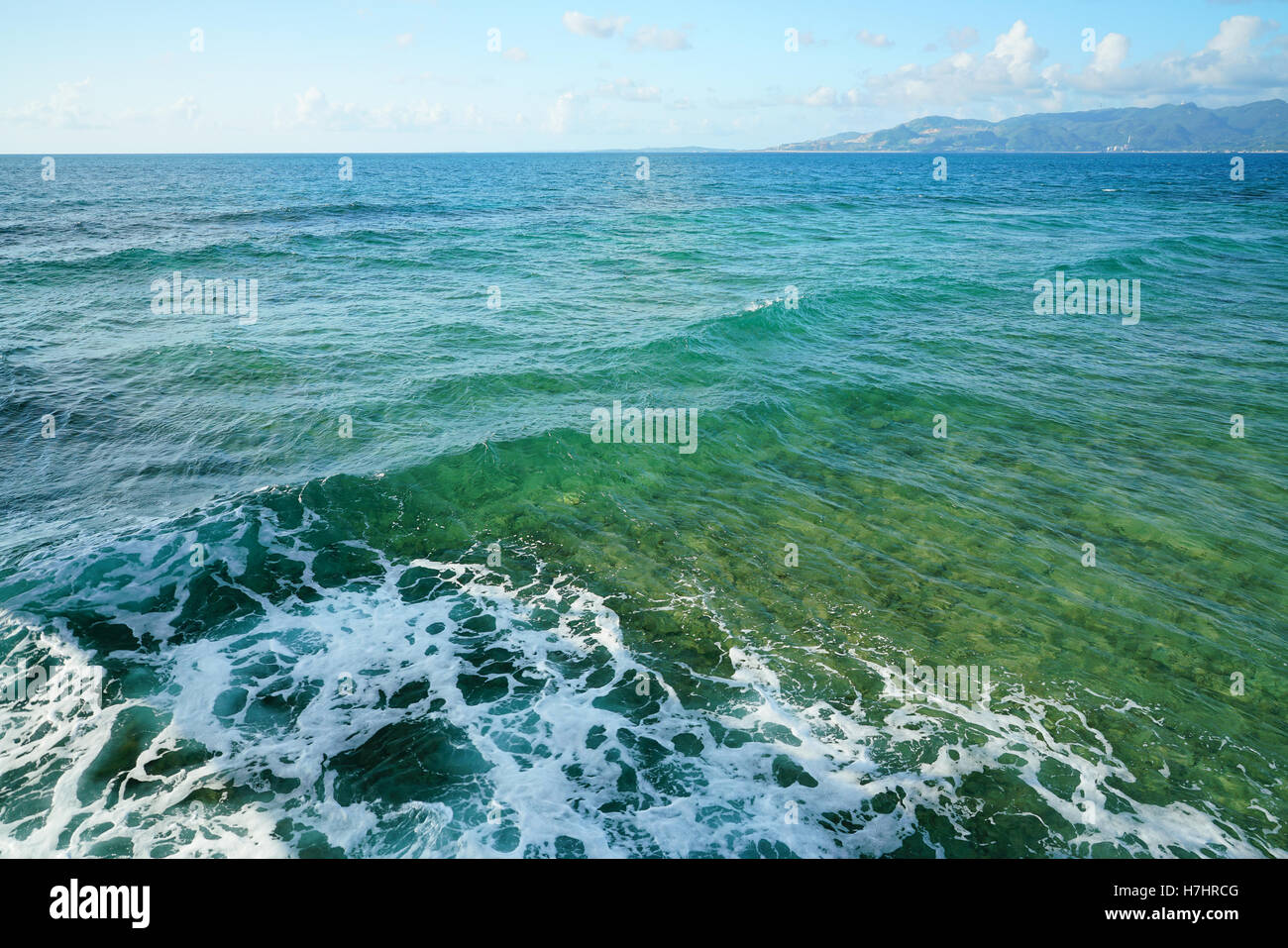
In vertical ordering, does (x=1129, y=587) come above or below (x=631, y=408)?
below

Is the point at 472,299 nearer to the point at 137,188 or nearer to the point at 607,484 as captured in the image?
the point at 607,484

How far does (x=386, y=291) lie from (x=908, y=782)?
27898 millimetres

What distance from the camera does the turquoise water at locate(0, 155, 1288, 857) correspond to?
7.65m

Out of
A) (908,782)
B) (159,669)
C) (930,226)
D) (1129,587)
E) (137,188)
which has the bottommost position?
(908,782)

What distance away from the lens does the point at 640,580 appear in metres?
11.5

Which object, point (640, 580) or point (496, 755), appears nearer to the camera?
point (496, 755)

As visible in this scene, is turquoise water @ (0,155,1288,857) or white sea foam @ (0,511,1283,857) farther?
turquoise water @ (0,155,1288,857)

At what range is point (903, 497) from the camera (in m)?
13.6

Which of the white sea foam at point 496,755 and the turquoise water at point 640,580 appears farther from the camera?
the turquoise water at point 640,580

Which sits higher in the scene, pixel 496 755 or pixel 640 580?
pixel 640 580

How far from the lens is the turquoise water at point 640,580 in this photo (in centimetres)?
765

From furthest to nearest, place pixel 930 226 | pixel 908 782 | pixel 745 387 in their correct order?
1. pixel 930 226
2. pixel 745 387
3. pixel 908 782

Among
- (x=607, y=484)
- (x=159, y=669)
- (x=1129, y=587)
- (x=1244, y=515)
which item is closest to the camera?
(x=159, y=669)

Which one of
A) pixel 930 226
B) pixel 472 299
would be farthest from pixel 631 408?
pixel 930 226
